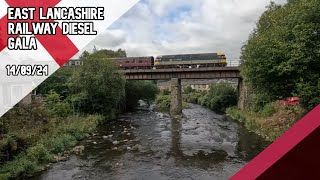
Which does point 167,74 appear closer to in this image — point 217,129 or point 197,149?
point 217,129

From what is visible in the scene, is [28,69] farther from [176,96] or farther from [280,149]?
[176,96]

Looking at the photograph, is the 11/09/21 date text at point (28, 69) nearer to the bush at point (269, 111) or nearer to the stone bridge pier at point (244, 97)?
the bush at point (269, 111)

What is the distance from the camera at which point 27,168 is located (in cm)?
1328

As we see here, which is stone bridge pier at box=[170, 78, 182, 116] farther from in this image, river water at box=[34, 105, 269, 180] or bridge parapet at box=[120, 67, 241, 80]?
river water at box=[34, 105, 269, 180]

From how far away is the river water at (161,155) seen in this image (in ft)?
44.8

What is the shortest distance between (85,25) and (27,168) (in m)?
8.13

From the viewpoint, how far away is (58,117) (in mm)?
24422

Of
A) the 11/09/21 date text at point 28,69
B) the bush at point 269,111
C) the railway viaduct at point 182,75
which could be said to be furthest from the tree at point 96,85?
the bush at point 269,111

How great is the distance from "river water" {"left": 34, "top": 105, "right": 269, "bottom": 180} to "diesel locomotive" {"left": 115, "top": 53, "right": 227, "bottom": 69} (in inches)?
975

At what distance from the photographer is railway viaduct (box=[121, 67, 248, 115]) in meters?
39.5

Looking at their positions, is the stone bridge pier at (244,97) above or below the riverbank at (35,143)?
above

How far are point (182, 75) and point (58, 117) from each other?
21.3 metres

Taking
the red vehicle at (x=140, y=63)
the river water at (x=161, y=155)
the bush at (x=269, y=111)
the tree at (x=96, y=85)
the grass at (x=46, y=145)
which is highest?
the red vehicle at (x=140, y=63)

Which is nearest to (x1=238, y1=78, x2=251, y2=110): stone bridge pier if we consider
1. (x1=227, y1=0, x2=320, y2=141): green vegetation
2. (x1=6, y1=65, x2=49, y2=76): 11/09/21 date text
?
(x1=227, y1=0, x2=320, y2=141): green vegetation
